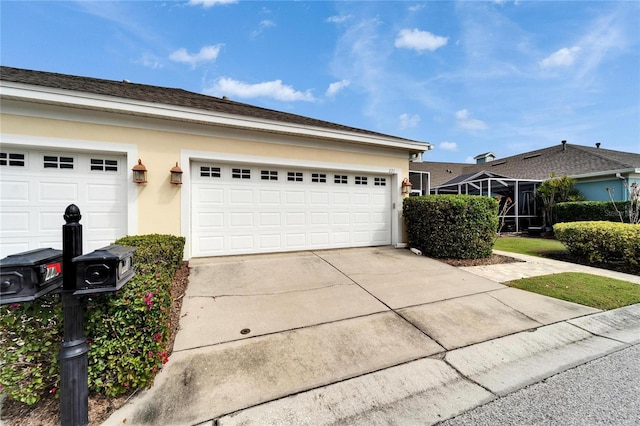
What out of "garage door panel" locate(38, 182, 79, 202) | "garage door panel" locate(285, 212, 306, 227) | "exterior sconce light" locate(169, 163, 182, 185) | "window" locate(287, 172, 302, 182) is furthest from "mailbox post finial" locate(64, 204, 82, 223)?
"window" locate(287, 172, 302, 182)

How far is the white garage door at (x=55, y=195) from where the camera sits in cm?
455

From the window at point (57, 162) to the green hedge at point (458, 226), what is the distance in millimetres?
8191

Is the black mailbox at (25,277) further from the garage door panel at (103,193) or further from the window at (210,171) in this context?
the window at (210,171)

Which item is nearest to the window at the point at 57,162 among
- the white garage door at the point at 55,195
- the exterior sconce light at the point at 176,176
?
the white garage door at the point at 55,195

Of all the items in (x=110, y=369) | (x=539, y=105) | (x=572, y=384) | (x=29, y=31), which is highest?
(x=539, y=105)

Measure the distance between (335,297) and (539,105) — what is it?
47.8 feet

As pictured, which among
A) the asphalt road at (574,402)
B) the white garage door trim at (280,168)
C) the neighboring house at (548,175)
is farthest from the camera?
the neighboring house at (548,175)

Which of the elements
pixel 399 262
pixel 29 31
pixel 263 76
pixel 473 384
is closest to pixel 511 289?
pixel 399 262

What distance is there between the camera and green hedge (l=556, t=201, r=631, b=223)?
10344 mm

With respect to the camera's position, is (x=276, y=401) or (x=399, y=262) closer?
(x=276, y=401)

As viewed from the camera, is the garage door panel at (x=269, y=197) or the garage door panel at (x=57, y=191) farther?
the garage door panel at (x=269, y=197)

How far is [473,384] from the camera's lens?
2256 mm

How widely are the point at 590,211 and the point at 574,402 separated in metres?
13.6

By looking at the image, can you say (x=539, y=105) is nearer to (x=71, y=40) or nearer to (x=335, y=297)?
(x=335, y=297)
